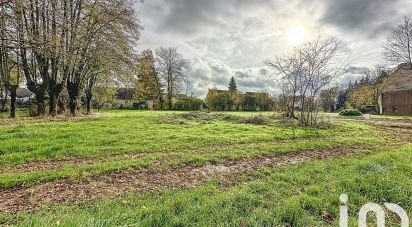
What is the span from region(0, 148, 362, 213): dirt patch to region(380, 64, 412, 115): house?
48.8 metres

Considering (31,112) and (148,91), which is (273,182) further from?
(148,91)

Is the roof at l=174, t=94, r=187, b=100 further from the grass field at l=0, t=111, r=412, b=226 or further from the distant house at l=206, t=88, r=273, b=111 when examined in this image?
the grass field at l=0, t=111, r=412, b=226

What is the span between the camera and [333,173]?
5.57 m

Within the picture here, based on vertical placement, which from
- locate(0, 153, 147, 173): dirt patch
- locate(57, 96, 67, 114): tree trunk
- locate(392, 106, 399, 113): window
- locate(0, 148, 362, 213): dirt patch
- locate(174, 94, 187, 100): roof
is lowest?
locate(0, 148, 362, 213): dirt patch

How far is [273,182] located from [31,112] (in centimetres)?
2317

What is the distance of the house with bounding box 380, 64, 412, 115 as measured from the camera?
43.0 m

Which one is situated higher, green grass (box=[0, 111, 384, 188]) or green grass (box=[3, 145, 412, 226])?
green grass (box=[0, 111, 384, 188])

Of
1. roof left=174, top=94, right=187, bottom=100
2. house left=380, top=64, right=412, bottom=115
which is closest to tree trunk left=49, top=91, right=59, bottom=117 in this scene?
roof left=174, top=94, right=187, bottom=100

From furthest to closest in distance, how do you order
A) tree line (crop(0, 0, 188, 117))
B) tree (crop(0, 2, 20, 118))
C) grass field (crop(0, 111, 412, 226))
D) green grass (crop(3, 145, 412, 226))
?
tree line (crop(0, 0, 188, 117))
tree (crop(0, 2, 20, 118))
grass field (crop(0, 111, 412, 226))
green grass (crop(3, 145, 412, 226))

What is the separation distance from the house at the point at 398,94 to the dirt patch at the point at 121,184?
1921 inches

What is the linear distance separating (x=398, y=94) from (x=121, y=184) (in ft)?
179

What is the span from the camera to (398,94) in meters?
44.9

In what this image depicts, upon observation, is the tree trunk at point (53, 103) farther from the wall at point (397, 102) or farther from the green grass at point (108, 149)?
the wall at point (397, 102)

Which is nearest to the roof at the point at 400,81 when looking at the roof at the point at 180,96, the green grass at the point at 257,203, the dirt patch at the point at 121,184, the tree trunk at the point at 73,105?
the roof at the point at 180,96
